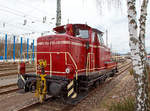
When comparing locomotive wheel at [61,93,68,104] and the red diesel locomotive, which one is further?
locomotive wheel at [61,93,68,104]

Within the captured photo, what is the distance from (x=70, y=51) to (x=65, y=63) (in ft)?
1.89

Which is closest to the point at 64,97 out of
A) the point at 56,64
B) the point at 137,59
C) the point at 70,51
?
the point at 56,64

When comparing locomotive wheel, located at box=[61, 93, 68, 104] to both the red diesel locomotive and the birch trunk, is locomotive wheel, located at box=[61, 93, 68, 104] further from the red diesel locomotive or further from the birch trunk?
the birch trunk

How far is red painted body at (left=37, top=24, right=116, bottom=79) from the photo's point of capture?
4.80m

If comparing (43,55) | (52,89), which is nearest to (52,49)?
(43,55)

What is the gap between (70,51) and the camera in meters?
4.96

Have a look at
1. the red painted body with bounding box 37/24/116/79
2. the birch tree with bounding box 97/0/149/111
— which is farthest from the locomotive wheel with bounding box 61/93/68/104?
the birch tree with bounding box 97/0/149/111

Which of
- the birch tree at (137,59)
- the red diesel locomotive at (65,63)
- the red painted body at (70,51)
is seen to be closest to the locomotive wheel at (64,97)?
the red diesel locomotive at (65,63)

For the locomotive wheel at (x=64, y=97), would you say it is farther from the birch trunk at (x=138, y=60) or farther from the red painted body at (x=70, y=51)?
the birch trunk at (x=138, y=60)

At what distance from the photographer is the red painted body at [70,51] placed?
189 inches

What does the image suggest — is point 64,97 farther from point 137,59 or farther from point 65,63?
point 137,59

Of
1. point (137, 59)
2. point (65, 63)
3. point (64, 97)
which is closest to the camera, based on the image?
point (137, 59)

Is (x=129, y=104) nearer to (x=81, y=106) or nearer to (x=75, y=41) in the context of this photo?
(x=81, y=106)

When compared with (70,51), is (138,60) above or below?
below
